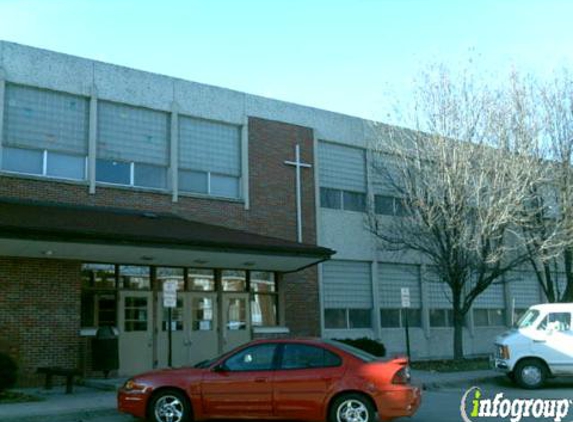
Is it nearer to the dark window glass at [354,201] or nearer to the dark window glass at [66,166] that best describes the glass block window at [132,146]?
the dark window glass at [66,166]

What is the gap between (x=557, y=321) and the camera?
1728cm

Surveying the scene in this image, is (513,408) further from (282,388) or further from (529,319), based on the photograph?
(529,319)

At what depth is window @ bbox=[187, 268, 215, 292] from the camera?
2038cm

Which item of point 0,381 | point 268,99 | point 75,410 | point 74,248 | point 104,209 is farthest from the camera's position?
point 268,99

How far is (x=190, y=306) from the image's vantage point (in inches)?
796

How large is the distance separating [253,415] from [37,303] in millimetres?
8721

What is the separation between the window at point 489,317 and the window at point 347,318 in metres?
5.55

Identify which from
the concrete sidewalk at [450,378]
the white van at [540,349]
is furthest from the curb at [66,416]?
the white van at [540,349]

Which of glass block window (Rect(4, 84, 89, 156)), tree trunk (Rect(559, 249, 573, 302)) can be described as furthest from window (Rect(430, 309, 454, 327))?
glass block window (Rect(4, 84, 89, 156))

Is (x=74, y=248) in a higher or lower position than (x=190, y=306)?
higher

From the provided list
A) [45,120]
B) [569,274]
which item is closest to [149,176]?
[45,120]

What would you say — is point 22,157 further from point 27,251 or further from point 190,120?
point 190,120

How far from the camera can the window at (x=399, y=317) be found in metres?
24.9

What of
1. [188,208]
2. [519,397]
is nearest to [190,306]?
[188,208]
